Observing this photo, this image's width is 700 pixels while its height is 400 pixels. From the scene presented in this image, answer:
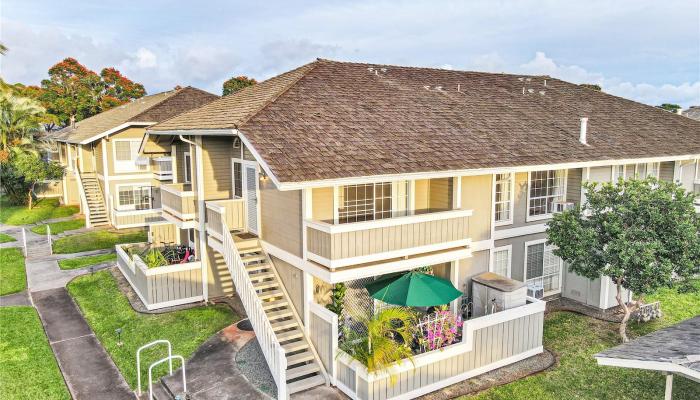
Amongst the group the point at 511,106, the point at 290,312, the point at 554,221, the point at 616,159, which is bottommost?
the point at 290,312

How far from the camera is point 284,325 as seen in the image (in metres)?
12.8

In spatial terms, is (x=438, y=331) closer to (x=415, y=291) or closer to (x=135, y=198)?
(x=415, y=291)

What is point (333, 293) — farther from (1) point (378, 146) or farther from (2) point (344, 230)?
(1) point (378, 146)

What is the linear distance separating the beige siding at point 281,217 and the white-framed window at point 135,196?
17.7m

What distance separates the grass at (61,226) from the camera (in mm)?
28984

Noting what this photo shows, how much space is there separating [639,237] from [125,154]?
2701cm

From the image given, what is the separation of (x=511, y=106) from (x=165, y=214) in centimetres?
1399

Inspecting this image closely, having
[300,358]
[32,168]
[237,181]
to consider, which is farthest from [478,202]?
[32,168]

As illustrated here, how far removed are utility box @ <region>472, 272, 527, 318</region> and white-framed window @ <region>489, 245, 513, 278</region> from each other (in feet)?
4.50

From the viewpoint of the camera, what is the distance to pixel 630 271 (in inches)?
504

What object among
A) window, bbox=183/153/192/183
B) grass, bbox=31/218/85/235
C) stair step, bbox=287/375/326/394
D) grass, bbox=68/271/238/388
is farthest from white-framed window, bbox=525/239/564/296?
grass, bbox=31/218/85/235

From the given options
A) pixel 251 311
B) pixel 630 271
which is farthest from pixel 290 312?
pixel 630 271

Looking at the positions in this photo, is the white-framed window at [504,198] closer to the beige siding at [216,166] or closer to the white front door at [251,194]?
the white front door at [251,194]

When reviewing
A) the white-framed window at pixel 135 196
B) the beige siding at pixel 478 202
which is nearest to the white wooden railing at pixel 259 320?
the beige siding at pixel 478 202
